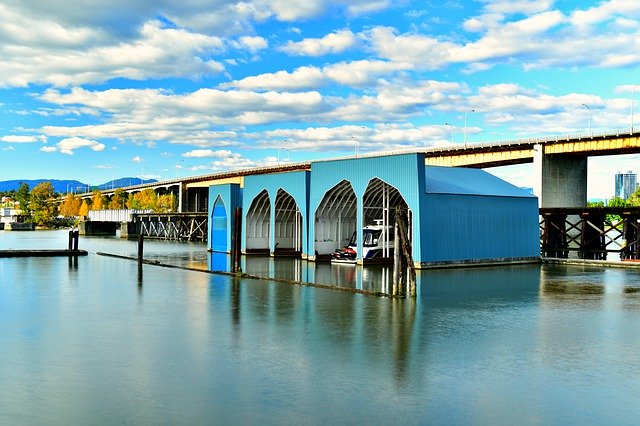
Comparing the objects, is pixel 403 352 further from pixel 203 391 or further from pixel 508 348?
pixel 203 391

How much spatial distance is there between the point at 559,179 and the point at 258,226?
3404 centimetres

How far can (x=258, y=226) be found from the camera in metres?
51.1

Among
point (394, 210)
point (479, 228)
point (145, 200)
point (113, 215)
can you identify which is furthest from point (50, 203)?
point (479, 228)

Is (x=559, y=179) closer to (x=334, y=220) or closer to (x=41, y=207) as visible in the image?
(x=334, y=220)

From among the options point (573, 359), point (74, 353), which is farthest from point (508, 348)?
point (74, 353)

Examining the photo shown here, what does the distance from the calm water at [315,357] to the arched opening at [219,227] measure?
27099 mm

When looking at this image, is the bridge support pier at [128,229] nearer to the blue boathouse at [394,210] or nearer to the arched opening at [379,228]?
the blue boathouse at [394,210]

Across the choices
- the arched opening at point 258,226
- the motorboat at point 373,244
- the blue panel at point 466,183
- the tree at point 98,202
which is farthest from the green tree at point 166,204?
the motorboat at point 373,244

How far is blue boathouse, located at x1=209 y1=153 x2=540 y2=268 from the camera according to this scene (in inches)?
1426

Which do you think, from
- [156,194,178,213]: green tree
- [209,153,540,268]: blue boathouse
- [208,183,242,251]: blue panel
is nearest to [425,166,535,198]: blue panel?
[209,153,540,268]: blue boathouse

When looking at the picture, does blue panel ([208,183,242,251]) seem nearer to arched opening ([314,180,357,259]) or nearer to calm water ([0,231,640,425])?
arched opening ([314,180,357,259])

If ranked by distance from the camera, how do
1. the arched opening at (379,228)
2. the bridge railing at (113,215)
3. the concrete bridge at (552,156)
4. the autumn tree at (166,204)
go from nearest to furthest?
the arched opening at (379,228)
the concrete bridge at (552,156)
the bridge railing at (113,215)
the autumn tree at (166,204)

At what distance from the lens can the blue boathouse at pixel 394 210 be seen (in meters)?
36.2

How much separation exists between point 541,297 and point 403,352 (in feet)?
40.6
